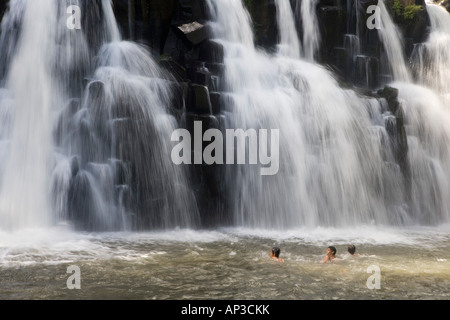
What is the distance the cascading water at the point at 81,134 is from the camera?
1242 cm

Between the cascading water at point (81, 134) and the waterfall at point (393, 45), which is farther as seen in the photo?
the waterfall at point (393, 45)

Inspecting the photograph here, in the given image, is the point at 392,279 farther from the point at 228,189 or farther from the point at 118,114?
the point at 118,114

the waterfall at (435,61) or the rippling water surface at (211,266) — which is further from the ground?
the waterfall at (435,61)

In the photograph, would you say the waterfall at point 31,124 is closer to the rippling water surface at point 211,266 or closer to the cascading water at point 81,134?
the cascading water at point 81,134

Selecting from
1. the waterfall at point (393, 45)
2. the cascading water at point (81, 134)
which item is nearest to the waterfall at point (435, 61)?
the waterfall at point (393, 45)

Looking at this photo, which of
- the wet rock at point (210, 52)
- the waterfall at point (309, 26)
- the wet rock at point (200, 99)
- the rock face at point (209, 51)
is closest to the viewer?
the rock face at point (209, 51)

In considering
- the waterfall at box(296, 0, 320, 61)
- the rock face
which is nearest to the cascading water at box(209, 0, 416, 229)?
the rock face

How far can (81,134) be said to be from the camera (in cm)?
1311

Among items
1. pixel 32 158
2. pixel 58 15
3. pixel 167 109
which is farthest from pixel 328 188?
pixel 58 15

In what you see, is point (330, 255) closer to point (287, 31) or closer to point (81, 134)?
point (81, 134)

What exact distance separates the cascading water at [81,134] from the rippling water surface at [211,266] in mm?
897

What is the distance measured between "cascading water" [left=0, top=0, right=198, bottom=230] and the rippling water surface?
0.90 metres

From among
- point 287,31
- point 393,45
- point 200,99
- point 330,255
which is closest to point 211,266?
point 330,255

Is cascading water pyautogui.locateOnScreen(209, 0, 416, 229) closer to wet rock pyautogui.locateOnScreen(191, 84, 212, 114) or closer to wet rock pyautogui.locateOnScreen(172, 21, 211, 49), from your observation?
wet rock pyautogui.locateOnScreen(191, 84, 212, 114)
